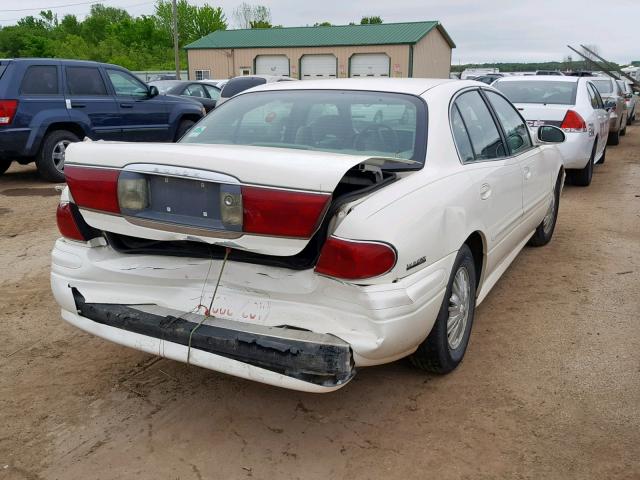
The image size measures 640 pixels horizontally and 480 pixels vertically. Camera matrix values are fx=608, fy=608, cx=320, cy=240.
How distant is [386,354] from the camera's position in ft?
8.54

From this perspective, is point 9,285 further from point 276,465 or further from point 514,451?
point 514,451

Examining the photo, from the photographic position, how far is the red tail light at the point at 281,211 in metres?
2.38

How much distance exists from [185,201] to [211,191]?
0.14m

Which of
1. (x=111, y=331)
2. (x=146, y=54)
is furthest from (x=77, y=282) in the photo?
(x=146, y=54)

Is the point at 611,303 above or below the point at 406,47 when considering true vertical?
below

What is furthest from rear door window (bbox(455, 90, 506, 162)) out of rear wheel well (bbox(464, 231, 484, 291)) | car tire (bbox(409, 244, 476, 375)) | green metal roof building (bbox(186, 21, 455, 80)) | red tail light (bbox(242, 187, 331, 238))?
green metal roof building (bbox(186, 21, 455, 80))

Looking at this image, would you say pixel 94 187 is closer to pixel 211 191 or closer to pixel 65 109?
pixel 211 191

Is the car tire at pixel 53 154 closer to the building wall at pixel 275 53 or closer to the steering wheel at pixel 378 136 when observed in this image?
the steering wheel at pixel 378 136

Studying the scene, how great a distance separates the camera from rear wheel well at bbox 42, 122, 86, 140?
9.06 metres

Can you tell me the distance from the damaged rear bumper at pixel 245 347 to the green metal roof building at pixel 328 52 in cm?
3738

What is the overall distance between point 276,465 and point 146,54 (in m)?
68.8

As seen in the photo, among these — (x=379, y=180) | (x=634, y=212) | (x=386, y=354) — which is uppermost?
(x=379, y=180)

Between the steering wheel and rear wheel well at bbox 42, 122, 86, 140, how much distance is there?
7066 mm

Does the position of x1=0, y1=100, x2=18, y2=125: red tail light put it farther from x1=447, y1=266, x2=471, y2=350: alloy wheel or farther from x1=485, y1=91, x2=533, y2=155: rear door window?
x1=447, y1=266, x2=471, y2=350: alloy wheel
